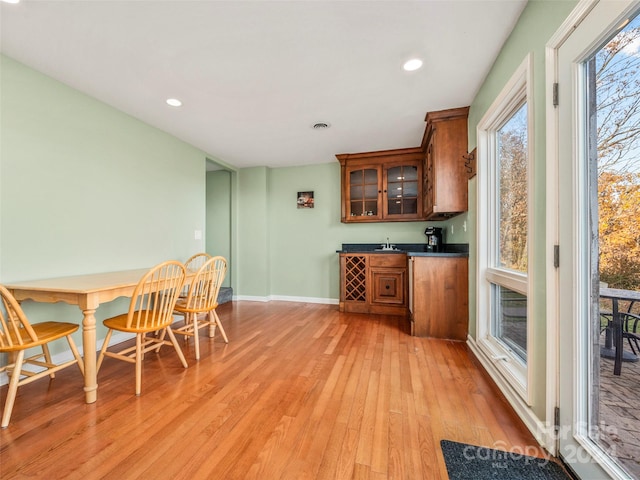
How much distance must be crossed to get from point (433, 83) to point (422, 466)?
2648 mm

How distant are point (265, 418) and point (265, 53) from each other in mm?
2394

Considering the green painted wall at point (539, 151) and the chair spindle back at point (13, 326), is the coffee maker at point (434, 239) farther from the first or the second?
the chair spindle back at point (13, 326)

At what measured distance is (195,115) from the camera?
9.27ft

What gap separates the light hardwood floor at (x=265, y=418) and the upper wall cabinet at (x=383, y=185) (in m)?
2.14

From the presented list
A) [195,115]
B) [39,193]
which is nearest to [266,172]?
[195,115]

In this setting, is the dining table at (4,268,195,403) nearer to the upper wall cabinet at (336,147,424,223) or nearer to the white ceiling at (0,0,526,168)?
the white ceiling at (0,0,526,168)

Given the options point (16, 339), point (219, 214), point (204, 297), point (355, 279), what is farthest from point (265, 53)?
point (219, 214)

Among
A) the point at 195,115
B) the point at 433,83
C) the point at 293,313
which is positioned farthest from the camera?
the point at 293,313

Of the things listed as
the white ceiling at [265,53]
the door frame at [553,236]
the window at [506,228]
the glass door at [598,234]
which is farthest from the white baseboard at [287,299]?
the glass door at [598,234]

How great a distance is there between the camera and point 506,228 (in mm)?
2078

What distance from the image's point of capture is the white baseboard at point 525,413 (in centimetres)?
131

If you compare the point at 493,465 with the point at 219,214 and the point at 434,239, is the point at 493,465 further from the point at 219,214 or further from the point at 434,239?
the point at 219,214

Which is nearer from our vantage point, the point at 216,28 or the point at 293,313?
the point at 216,28

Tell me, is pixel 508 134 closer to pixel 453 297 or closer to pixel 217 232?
pixel 453 297
